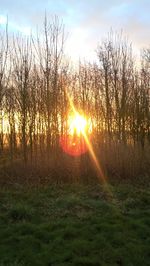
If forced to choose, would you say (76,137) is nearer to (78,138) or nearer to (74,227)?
(78,138)

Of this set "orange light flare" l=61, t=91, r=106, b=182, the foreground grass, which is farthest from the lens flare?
the foreground grass

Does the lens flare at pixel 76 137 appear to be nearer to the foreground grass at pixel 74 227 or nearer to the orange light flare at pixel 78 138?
the orange light flare at pixel 78 138

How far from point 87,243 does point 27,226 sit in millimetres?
1368

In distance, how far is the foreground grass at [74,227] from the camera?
569 cm

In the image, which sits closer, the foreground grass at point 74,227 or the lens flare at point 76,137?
the foreground grass at point 74,227

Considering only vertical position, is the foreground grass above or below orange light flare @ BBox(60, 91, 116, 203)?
below

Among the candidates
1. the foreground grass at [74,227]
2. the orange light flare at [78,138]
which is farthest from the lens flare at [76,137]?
the foreground grass at [74,227]

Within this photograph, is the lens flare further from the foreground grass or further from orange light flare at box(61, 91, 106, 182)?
the foreground grass

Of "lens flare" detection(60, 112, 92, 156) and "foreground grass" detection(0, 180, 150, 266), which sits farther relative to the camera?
"lens flare" detection(60, 112, 92, 156)

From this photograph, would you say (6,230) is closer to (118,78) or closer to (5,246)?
(5,246)

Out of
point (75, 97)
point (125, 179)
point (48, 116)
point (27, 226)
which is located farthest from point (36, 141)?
point (27, 226)

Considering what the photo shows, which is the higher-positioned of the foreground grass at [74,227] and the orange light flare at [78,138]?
the orange light flare at [78,138]

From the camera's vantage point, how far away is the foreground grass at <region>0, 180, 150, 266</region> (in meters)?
5.69

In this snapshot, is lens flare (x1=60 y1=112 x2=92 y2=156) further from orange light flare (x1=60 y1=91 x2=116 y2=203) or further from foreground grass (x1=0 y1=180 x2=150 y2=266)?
foreground grass (x1=0 y1=180 x2=150 y2=266)
